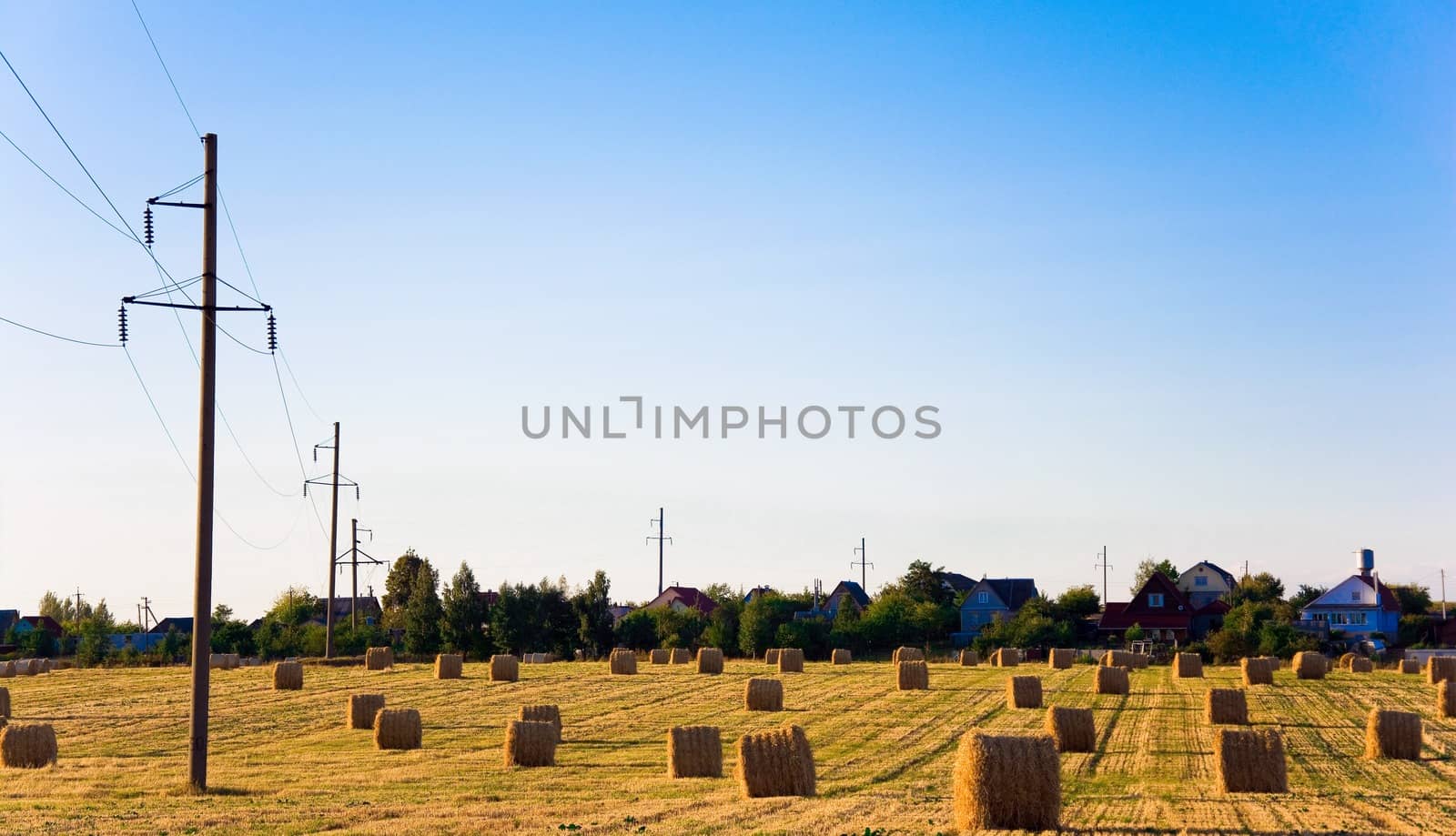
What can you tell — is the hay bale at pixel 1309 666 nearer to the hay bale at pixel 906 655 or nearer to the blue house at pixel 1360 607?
the hay bale at pixel 906 655

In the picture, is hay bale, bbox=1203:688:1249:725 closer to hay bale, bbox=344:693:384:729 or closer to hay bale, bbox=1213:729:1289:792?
hay bale, bbox=1213:729:1289:792

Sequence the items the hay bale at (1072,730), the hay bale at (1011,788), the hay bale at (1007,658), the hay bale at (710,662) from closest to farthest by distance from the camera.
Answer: the hay bale at (1011,788)
the hay bale at (1072,730)
the hay bale at (710,662)
the hay bale at (1007,658)

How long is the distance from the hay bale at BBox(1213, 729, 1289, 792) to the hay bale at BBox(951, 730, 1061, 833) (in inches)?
222

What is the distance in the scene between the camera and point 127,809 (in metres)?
23.0

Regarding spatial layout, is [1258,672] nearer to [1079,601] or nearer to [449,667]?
[449,667]

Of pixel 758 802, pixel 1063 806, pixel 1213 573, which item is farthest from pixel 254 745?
pixel 1213 573

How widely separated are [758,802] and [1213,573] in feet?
417

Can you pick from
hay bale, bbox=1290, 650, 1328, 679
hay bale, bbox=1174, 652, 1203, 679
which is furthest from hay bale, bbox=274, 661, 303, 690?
hay bale, bbox=1290, 650, 1328, 679

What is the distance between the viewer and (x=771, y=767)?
24859 mm

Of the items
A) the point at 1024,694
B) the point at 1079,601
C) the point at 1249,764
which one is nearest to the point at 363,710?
the point at 1024,694

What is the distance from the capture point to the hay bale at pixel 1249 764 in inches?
998

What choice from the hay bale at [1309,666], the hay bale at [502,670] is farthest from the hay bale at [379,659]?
the hay bale at [1309,666]

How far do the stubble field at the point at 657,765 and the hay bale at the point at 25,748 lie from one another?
0.84 meters

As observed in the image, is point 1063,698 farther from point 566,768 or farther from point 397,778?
point 397,778
